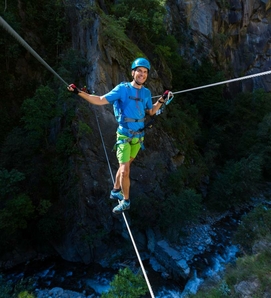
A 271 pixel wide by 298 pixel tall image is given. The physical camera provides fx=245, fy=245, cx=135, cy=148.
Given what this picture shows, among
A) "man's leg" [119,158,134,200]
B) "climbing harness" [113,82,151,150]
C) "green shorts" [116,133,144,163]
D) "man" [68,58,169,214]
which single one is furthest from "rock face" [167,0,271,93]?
"man's leg" [119,158,134,200]

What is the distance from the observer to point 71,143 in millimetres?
10875

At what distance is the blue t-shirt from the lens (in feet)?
10.6

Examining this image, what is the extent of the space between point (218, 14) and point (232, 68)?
553 cm

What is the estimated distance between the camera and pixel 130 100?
129 inches

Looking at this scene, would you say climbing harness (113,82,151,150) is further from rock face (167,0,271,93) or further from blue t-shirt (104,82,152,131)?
rock face (167,0,271,93)

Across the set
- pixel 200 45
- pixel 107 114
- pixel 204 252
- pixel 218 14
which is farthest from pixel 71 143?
pixel 218 14

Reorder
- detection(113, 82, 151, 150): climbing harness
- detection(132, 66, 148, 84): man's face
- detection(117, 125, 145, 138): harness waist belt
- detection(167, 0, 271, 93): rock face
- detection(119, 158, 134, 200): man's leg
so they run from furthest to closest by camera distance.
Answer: detection(167, 0, 271, 93): rock face
detection(119, 158, 134, 200): man's leg
detection(117, 125, 145, 138): harness waist belt
detection(113, 82, 151, 150): climbing harness
detection(132, 66, 148, 84): man's face

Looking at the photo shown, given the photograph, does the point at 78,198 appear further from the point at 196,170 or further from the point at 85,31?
the point at 85,31

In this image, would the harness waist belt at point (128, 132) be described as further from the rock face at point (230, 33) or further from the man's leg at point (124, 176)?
the rock face at point (230, 33)

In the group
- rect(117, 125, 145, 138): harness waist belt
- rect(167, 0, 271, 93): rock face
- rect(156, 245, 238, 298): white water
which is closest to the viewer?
rect(117, 125, 145, 138): harness waist belt

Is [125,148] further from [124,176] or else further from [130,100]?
[130,100]

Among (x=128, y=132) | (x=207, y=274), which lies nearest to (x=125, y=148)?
(x=128, y=132)

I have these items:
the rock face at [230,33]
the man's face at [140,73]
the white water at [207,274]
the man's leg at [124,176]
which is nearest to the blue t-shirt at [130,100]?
the man's face at [140,73]

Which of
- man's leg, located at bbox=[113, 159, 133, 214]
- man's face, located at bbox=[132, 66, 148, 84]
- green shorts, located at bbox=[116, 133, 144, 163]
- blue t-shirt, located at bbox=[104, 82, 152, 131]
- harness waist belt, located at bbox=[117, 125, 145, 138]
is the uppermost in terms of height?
man's face, located at bbox=[132, 66, 148, 84]
